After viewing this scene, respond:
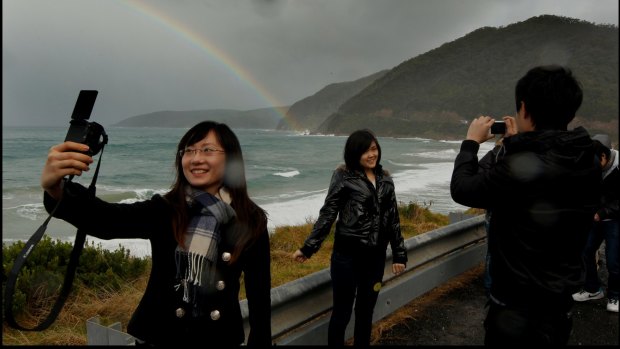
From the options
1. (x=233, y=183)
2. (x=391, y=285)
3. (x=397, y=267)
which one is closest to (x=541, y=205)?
(x=233, y=183)

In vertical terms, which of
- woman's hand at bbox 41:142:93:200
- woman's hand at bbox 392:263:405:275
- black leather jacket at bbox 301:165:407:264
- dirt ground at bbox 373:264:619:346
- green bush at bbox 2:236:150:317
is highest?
woman's hand at bbox 41:142:93:200

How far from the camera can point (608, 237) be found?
4.56 metres

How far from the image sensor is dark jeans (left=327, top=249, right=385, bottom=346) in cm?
316

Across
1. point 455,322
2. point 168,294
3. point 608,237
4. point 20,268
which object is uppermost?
point 20,268

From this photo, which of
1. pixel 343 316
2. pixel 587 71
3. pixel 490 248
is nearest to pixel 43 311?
pixel 343 316

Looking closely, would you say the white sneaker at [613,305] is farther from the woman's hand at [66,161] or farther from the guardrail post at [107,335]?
the woman's hand at [66,161]

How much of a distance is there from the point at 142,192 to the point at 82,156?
1061 inches

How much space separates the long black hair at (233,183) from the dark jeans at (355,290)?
4.36ft

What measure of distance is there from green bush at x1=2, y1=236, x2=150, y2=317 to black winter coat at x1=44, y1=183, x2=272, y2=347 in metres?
2.79

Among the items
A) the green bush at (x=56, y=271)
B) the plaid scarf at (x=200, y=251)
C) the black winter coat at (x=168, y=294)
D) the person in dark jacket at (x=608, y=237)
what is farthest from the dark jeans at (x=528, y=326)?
the green bush at (x=56, y=271)

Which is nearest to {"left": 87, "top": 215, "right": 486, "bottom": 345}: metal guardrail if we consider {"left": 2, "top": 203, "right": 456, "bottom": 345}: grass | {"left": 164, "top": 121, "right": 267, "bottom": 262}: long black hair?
{"left": 2, "top": 203, "right": 456, "bottom": 345}: grass

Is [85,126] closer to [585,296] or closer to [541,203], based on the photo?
[541,203]

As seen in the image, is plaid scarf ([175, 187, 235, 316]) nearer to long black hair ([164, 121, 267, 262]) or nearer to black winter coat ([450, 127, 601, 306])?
long black hair ([164, 121, 267, 262])

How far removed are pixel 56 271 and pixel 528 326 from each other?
4.68 metres
